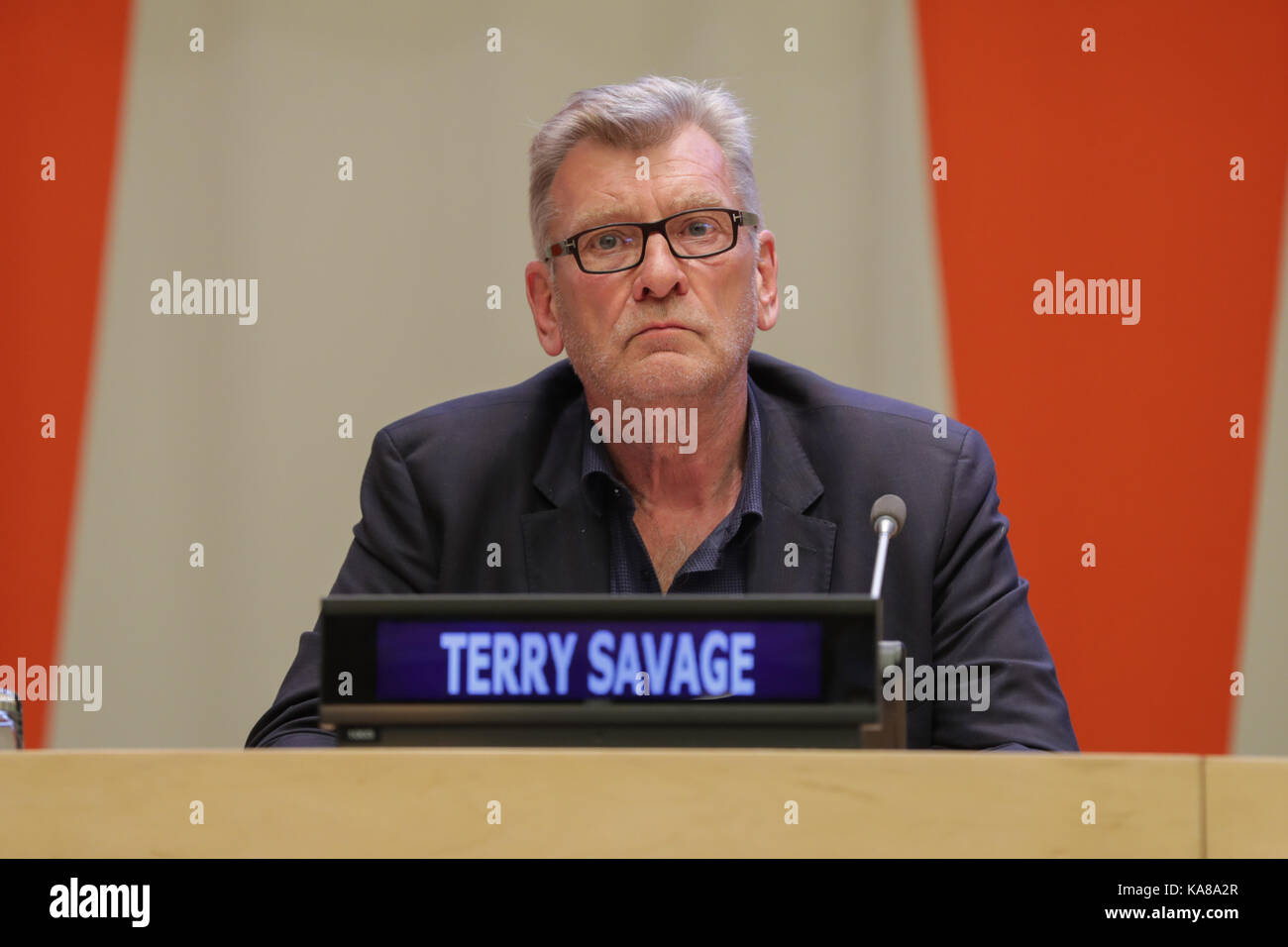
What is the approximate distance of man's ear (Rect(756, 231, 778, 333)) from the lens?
6.65 feet

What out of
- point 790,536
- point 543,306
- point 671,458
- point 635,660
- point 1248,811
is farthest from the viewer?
point 543,306

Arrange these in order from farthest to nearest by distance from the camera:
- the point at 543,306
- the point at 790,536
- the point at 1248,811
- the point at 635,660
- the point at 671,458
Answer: the point at 543,306
the point at 671,458
the point at 790,536
the point at 635,660
the point at 1248,811

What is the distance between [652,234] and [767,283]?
293 millimetres

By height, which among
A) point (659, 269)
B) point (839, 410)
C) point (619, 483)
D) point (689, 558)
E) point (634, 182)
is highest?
point (634, 182)

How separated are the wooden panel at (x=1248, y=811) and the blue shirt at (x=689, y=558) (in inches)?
39.8

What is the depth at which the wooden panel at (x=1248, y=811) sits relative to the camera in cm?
78

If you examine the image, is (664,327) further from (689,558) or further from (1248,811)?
(1248,811)

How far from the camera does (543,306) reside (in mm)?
2018

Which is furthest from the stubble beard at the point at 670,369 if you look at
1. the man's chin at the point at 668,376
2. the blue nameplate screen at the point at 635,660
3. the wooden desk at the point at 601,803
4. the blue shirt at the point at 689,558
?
the wooden desk at the point at 601,803

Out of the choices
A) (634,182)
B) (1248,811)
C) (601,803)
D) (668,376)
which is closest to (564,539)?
(668,376)

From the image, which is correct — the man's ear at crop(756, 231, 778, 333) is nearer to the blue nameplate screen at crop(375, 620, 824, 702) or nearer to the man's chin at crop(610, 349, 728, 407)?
the man's chin at crop(610, 349, 728, 407)

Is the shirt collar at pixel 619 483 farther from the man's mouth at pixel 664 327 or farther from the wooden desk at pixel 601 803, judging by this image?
the wooden desk at pixel 601 803

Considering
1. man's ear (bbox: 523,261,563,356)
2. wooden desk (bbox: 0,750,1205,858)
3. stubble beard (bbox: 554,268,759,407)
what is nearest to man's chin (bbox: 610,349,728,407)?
stubble beard (bbox: 554,268,759,407)

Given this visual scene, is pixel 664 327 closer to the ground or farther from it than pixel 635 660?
farther from it
